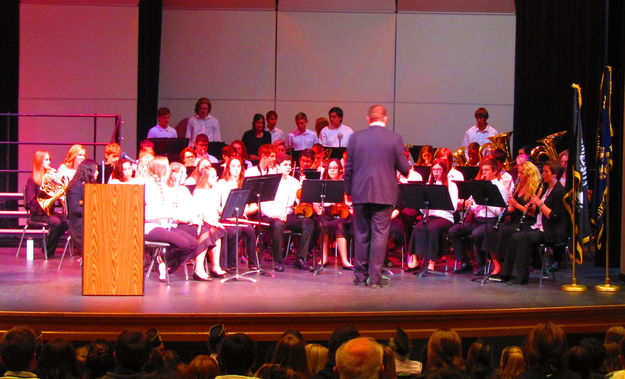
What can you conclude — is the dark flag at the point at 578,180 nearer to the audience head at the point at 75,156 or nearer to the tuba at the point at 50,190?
the audience head at the point at 75,156

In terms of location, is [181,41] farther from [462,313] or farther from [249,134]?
[462,313]

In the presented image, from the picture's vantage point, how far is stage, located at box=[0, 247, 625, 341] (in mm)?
5520

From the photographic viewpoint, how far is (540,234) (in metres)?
7.31

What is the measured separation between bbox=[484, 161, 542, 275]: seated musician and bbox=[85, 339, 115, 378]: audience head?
15.0ft

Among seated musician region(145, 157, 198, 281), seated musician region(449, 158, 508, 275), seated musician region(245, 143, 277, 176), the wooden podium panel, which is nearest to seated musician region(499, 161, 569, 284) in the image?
seated musician region(449, 158, 508, 275)

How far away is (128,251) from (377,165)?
85.5 inches

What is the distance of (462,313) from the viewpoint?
5.80 m

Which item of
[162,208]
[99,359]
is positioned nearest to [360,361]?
[99,359]

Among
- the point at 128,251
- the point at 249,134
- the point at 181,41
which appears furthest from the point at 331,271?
the point at 181,41

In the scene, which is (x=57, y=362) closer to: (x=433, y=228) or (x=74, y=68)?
(x=433, y=228)

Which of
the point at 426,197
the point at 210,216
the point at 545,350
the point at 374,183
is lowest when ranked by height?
the point at 545,350

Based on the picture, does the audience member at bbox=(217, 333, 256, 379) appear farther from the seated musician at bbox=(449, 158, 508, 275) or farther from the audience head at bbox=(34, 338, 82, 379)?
the seated musician at bbox=(449, 158, 508, 275)

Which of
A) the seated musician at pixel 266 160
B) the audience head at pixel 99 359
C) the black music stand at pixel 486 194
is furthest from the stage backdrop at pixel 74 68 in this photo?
the audience head at pixel 99 359

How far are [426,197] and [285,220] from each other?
1.51 meters
